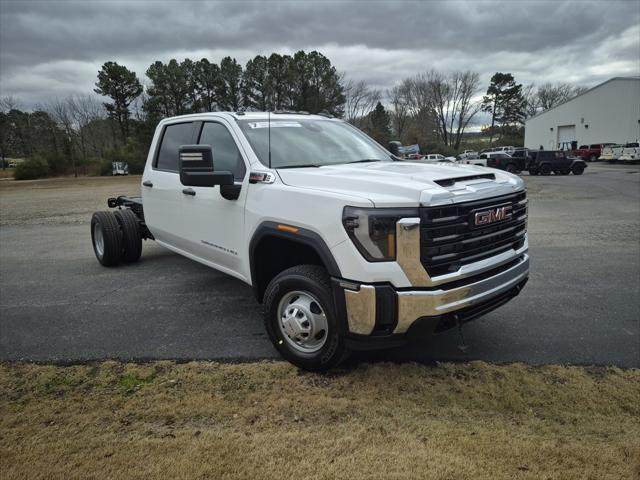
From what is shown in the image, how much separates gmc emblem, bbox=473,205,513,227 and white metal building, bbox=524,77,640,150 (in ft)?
189

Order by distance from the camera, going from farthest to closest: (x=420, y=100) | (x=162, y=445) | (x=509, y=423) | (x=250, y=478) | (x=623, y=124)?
1. (x=420, y=100)
2. (x=623, y=124)
3. (x=509, y=423)
4. (x=162, y=445)
5. (x=250, y=478)

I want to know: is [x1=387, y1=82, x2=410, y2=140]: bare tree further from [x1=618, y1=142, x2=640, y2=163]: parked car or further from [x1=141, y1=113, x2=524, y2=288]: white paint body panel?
[x1=141, y1=113, x2=524, y2=288]: white paint body panel

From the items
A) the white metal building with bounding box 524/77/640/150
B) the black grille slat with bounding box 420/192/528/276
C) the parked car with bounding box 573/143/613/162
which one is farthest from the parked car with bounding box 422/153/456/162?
the white metal building with bounding box 524/77/640/150

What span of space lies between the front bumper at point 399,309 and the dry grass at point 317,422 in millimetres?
461

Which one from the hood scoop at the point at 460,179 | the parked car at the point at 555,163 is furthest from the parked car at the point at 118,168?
the hood scoop at the point at 460,179

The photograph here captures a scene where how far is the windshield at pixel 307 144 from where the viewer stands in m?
4.05

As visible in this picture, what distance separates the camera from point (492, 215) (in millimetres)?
3209

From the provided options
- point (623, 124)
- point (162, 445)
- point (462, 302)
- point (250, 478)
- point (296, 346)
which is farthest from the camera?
point (623, 124)

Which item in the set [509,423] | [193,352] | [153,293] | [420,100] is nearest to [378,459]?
[509,423]

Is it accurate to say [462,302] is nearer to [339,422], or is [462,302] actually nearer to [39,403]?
[339,422]

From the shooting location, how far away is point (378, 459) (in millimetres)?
2439

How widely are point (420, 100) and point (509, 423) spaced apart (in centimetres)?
8032

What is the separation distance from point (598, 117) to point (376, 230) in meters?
63.3

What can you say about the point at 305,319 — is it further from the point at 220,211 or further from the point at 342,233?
the point at 220,211
